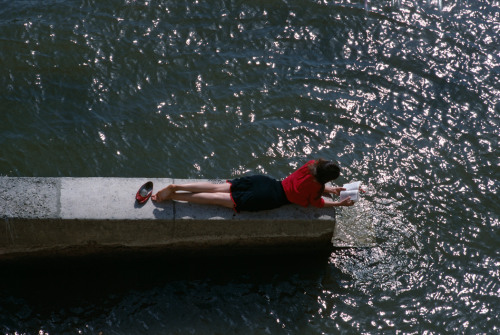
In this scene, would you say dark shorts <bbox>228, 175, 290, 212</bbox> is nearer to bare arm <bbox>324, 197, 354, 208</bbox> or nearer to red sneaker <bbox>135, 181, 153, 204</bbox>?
bare arm <bbox>324, 197, 354, 208</bbox>

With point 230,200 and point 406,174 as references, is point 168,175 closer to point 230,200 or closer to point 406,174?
point 230,200

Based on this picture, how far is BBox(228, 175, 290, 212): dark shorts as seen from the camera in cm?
784

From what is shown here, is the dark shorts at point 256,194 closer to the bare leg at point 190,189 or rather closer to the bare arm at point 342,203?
the bare leg at point 190,189

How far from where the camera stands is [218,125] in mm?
10633

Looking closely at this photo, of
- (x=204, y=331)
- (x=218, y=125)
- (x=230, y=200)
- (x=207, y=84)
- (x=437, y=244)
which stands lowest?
(x=204, y=331)

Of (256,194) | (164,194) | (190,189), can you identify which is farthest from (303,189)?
(164,194)

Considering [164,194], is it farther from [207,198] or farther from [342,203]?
[342,203]

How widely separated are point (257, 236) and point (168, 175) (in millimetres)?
2344

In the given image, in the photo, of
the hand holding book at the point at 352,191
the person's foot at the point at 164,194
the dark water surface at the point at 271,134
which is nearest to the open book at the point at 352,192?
the hand holding book at the point at 352,191

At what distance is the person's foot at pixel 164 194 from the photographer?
766 centimetres

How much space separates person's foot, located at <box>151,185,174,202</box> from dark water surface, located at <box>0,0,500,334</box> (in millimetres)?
1067

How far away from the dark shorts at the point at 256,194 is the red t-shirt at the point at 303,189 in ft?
0.44

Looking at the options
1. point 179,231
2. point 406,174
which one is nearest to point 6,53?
point 179,231

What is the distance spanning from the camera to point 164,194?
25.2ft
